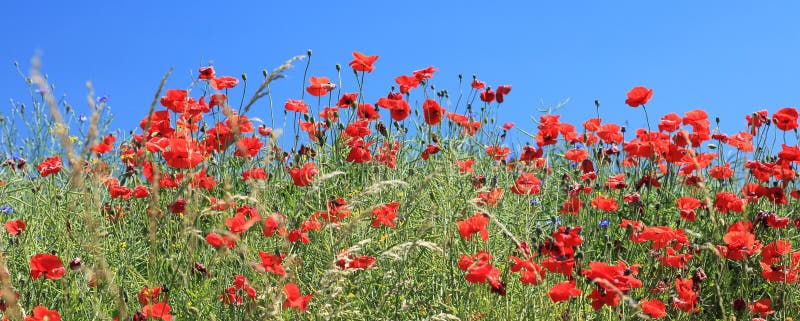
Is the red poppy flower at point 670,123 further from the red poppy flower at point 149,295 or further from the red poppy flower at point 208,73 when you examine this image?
the red poppy flower at point 149,295

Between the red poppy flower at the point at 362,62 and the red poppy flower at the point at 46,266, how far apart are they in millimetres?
1621

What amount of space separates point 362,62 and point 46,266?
5.46 feet

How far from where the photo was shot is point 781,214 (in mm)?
4133

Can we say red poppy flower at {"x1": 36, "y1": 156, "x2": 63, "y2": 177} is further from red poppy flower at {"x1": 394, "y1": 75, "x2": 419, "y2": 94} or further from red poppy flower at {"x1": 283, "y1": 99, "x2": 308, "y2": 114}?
red poppy flower at {"x1": 394, "y1": 75, "x2": 419, "y2": 94}

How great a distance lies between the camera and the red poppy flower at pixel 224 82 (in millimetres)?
3635

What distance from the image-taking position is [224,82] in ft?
12.0

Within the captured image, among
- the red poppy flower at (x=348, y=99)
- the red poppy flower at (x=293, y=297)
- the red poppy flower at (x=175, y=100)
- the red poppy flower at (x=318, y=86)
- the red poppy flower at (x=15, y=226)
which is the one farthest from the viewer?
the red poppy flower at (x=348, y=99)

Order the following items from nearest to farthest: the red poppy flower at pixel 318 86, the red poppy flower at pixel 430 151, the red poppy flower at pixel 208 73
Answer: the red poppy flower at pixel 208 73 < the red poppy flower at pixel 430 151 < the red poppy flower at pixel 318 86

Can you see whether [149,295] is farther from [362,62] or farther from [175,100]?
[362,62]

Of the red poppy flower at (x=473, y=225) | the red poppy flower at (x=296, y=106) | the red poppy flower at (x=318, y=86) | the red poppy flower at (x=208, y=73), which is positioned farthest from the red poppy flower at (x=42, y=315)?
the red poppy flower at (x=318, y=86)

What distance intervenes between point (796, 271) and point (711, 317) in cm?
54

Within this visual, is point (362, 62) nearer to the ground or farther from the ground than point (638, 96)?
farther from the ground

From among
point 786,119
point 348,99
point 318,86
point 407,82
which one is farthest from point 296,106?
Answer: point 786,119

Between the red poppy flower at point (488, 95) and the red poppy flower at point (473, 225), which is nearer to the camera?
the red poppy flower at point (473, 225)
